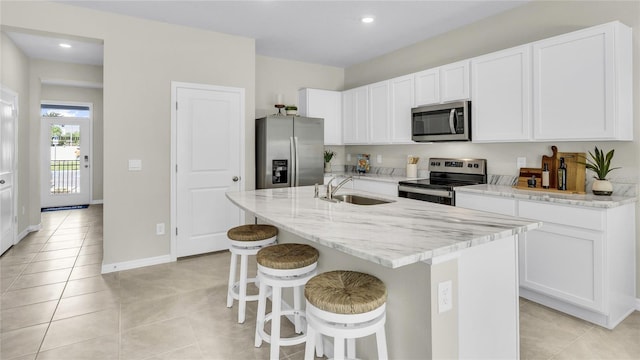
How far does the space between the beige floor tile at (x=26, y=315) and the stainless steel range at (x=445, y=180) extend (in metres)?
3.44

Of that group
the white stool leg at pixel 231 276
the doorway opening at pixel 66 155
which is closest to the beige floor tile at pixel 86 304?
the white stool leg at pixel 231 276

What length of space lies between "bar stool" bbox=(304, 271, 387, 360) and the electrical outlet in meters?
0.23

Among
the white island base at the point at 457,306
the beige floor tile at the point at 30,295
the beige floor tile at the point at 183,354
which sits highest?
the white island base at the point at 457,306

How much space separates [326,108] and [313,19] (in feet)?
5.53

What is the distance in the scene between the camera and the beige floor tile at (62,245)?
435cm

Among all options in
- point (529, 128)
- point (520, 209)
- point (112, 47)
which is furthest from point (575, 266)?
point (112, 47)

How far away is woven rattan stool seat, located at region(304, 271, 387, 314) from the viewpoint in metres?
1.39

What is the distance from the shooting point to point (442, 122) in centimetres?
371

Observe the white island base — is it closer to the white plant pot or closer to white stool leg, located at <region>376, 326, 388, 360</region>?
white stool leg, located at <region>376, 326, 388, 360</region>

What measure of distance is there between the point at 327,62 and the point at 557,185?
3.65 metres

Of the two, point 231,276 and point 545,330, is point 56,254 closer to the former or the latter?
point 231,276

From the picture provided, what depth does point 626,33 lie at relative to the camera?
2.56 m

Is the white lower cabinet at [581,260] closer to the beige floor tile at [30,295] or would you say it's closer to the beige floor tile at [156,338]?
the beige floor tile at [156,338]

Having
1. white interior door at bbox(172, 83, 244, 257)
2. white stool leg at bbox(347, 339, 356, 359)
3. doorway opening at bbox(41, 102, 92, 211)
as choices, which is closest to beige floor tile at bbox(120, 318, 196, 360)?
white stool leg at bbox(347, 339, 356, 359)
